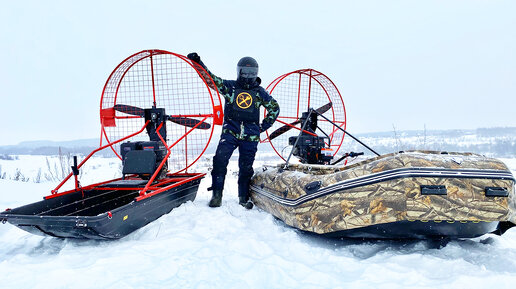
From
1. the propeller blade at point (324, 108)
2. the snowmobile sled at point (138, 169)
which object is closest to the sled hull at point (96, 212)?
the snowmobile sled at point (138, 169)

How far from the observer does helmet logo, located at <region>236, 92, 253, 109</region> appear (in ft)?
13.5

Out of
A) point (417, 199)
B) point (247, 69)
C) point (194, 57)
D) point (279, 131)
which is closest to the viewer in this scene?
point (417, 199)

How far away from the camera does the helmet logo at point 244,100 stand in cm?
412

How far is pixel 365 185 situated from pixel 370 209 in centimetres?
19

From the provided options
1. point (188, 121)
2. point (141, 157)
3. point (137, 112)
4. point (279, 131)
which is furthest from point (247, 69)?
point (141, 157)

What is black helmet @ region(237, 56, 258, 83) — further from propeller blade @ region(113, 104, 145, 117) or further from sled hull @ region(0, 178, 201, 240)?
sled hull @ region(0, 178, 201, 240)

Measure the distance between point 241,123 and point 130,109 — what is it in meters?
1.58

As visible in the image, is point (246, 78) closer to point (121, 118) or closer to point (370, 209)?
point (121, 118)

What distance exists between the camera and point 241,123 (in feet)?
13.6

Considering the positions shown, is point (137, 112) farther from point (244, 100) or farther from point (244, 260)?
point (244, 260)

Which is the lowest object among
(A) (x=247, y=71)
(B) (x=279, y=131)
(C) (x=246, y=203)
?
(C) (x=246, y=203)

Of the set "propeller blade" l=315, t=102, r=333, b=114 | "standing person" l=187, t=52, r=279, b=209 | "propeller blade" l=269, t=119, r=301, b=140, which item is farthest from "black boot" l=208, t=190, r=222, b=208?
"propeller blade" l=315, t=102, r=333, b=114

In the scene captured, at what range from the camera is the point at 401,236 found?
249 cm

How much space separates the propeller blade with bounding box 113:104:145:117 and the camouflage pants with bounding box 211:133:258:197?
1.21 m
